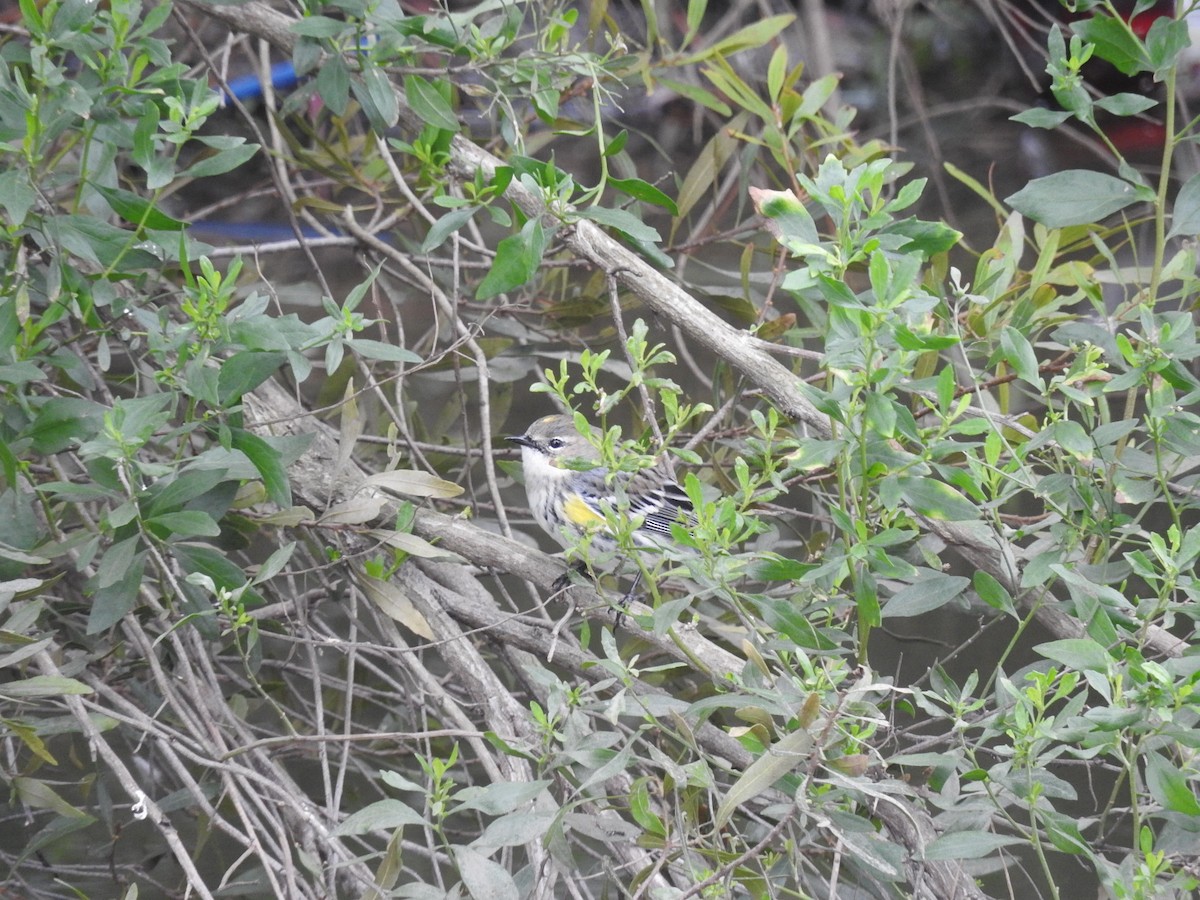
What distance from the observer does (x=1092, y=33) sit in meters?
2.03

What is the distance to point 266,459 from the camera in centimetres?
202

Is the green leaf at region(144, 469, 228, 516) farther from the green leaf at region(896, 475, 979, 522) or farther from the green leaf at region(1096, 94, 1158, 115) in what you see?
the green leaf at region(1096, 94, 1158, 115)

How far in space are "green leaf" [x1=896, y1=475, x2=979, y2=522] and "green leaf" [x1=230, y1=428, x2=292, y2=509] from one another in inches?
37.2

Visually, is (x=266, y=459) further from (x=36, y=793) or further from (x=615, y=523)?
(x=36, y=793)

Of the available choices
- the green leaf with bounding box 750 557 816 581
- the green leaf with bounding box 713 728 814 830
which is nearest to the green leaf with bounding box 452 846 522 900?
the green leaf with bounding box 713 728 814 830

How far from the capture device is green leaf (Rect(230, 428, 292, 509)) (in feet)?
6.61

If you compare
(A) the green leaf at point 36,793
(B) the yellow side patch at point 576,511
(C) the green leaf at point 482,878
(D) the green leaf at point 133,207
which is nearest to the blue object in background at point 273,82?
(B) the yellow side patch at point 576,511

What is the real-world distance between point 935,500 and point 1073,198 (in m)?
0.70

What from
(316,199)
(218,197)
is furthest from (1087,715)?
(218,197)

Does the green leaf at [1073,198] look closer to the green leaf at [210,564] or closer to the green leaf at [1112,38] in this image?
the green leaf at [1112,38]

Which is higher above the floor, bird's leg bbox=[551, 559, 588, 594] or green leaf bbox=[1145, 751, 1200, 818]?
green leaf bbox=[1145, 751, 1200, 818]

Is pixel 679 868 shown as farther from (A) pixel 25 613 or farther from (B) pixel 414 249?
(B) pixel 414 249

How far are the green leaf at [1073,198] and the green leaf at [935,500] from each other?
1.98ft

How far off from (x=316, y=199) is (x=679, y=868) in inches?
79.0
